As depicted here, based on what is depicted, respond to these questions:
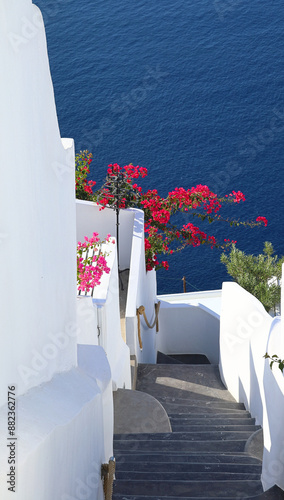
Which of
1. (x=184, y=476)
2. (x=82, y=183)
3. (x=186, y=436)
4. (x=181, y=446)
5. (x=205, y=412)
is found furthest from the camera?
(x=82, y=183)

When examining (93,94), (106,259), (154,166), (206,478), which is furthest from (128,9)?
(206,478)

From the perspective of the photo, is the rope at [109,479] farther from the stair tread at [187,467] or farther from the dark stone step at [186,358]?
the dark stone step at [186,358]

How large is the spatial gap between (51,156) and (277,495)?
328 cm

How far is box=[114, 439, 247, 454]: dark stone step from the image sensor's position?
6816mm

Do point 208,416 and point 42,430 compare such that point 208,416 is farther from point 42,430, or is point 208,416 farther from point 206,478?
point 42,430

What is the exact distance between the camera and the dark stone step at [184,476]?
5.67m

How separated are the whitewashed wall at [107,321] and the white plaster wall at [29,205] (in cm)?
274

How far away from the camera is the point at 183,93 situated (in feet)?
116

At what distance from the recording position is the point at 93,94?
35219mm

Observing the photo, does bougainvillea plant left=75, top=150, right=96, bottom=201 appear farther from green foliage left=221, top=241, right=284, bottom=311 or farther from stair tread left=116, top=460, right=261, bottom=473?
stair tread left=116, top=460, right=261, bottom=473

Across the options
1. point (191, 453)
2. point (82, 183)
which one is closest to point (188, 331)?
point (82, 183)

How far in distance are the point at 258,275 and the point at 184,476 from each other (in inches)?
367

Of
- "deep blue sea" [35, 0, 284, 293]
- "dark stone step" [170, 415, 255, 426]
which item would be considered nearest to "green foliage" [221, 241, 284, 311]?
"dark stone step" [170, 415, 255, 426]

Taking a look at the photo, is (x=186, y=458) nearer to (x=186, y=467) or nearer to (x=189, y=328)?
(x=186, y=467)
